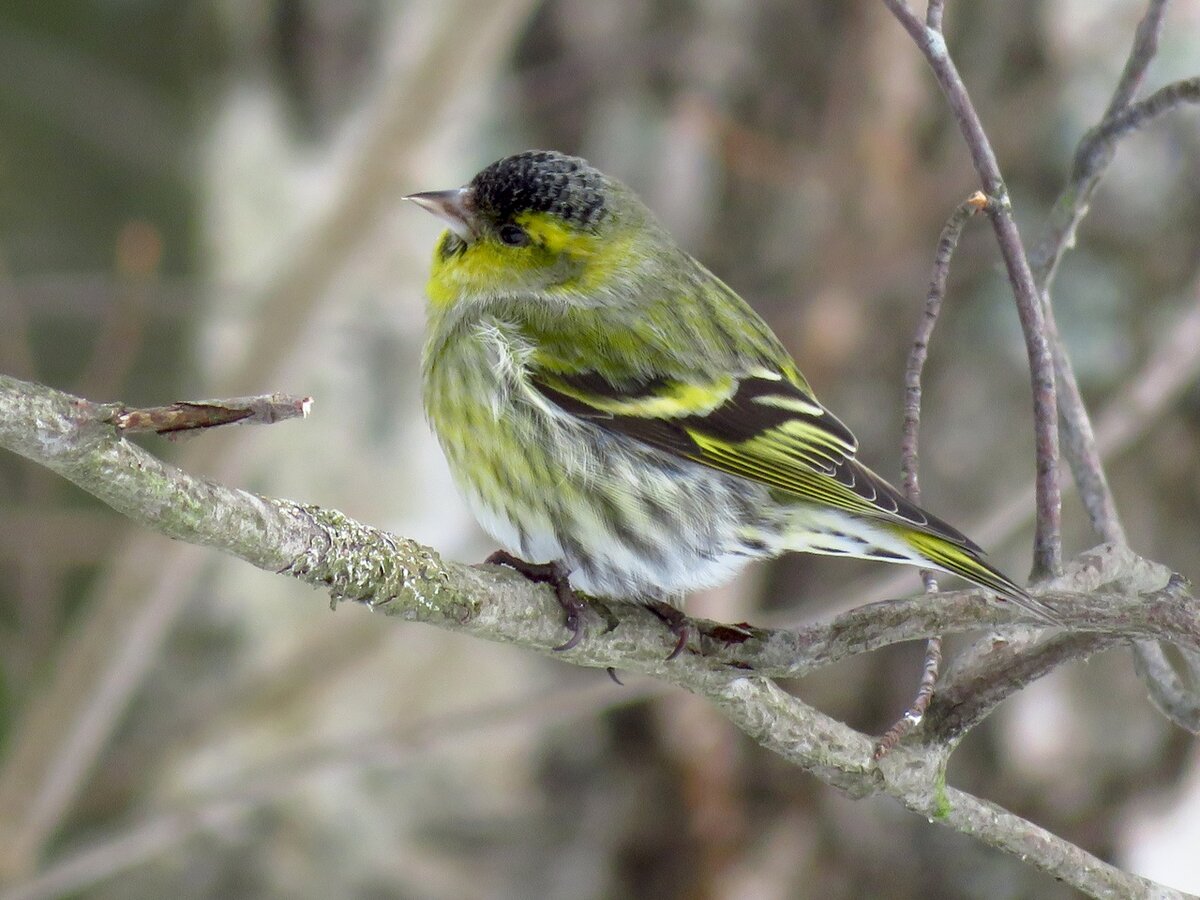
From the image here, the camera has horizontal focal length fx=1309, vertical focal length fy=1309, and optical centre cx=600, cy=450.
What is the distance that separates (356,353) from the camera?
161 inches

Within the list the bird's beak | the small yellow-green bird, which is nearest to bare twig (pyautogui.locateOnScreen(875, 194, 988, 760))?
the small yellow-green bird

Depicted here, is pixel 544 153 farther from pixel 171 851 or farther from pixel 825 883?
pixel 825 883

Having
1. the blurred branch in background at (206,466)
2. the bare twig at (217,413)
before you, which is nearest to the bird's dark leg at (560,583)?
the bare twig at (217,413)

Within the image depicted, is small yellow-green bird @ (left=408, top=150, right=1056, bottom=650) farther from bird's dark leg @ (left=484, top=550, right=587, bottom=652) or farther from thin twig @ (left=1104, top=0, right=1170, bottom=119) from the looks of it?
thin twig @ (left=1104, top=0, right=1170, bottom=119)

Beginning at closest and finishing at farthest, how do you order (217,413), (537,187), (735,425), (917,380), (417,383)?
(217,413)
(917,380)
(735,425)
(537,187)
(417,383)

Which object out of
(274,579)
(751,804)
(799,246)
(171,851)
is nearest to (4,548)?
(274,579)

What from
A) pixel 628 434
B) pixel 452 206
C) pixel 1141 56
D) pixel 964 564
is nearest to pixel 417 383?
pixel 452 206

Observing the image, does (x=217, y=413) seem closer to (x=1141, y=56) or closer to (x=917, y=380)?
(x=917, y=380)

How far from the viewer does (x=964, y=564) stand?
2.01m

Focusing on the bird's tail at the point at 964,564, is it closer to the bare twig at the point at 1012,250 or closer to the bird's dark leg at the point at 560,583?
the bare twig at the point at 1012,250

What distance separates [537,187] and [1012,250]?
1143 millimetres

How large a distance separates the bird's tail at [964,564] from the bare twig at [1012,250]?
13 centimetres

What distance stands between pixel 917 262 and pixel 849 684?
150 centimetres

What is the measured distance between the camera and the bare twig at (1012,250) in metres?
1.63
